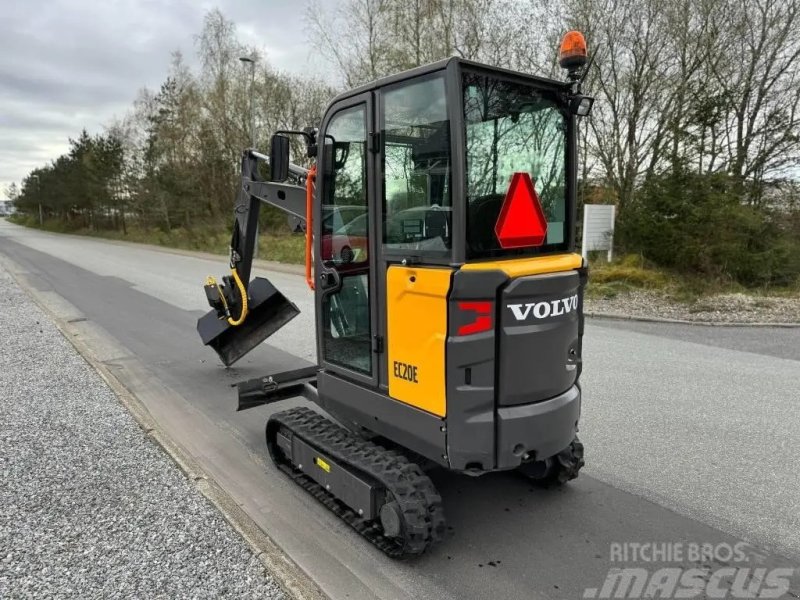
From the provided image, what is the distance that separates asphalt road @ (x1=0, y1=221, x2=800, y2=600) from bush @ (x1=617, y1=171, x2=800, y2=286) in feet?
16.3

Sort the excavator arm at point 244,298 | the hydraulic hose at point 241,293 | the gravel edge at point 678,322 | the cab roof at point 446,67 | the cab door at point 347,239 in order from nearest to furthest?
the cab roof at point 446,67 → the cab door at point 347,239 → the excavator arm at point 244,298 → the hydraulic hose at point 241,293 → the gravel edge at point 678,322

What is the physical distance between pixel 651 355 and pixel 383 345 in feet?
17.0

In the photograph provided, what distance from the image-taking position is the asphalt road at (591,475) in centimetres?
295

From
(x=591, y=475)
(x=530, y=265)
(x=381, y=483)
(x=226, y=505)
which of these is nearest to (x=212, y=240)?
(x=226, y=505)

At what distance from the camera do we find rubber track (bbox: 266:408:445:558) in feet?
9.33

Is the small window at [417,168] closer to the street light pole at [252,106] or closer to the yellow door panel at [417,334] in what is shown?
the yellow door panel at [417,334]

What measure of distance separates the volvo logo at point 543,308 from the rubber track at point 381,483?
1.03 m

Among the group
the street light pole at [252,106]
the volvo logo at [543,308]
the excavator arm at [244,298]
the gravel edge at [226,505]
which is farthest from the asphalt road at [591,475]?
the street light pole at [252,106]

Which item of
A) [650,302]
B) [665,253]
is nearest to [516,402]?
[650,302]

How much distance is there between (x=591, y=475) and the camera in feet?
13.0

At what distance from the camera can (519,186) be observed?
9.46 feet

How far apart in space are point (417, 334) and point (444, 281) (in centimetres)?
40

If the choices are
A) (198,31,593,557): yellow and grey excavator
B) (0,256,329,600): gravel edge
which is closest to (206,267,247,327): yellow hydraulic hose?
(0,256,329,600): gravel edge

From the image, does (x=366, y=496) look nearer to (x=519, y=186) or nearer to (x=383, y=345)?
(x=383, y=345)
